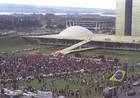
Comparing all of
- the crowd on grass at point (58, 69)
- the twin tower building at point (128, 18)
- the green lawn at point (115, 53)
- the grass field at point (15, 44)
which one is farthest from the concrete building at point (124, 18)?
the crowd on grass at point (58, 69)

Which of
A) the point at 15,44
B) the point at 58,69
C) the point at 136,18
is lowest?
the point at 15,44

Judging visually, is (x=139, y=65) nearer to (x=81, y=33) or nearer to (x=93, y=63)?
(x=93, y=63)

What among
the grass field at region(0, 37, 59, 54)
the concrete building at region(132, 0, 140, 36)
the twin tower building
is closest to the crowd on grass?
the grass field at region(0, 37, 59, 54)

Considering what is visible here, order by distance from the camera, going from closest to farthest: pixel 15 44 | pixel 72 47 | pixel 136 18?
pixel 72 47, pixel 15 44, pixel 136 18

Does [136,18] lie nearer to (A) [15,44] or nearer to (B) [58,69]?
(A) [15,44]

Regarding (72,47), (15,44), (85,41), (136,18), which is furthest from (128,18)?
(72,47)

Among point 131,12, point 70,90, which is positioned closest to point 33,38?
point 131,12
